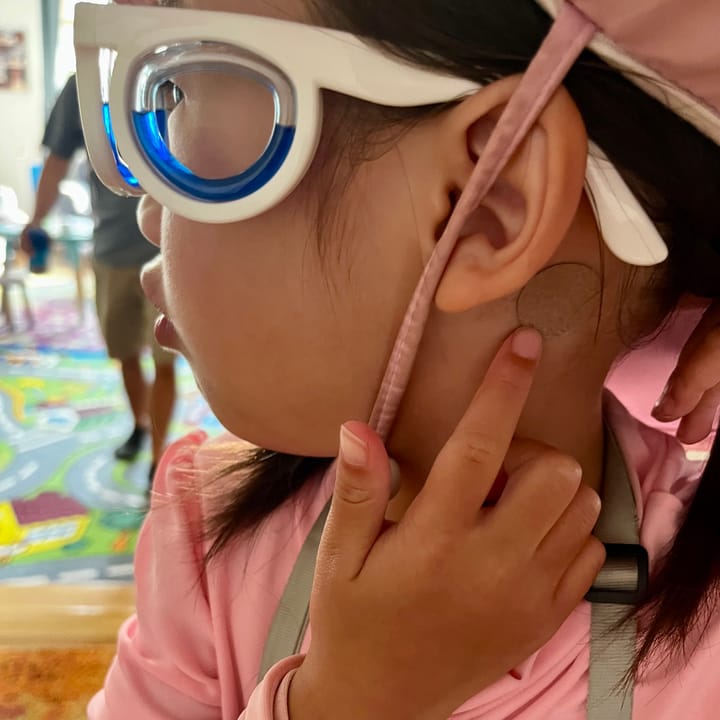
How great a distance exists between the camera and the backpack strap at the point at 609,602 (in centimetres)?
58

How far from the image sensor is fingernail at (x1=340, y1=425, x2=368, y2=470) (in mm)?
463

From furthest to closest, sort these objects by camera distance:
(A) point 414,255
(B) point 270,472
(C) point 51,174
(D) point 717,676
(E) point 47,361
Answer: (E) point 47,361, (C) point 51,174, (B) point 270,472, (D) point 717,676, (A) point 414,255

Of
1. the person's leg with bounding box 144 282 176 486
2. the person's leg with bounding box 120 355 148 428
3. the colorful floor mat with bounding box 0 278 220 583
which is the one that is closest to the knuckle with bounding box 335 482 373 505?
the colorful floor mat with bounding box 0 278 220 583

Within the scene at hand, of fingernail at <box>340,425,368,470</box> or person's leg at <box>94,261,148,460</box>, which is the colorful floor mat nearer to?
person's leg at <box>94,261,148,460</box>

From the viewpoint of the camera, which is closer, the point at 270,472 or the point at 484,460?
the point at 484,460

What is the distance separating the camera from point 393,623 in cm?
49

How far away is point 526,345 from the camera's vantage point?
1.64 feet

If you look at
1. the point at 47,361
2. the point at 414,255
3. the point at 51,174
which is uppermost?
the point at 414,255

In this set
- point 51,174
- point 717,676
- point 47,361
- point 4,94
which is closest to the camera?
point 717,676

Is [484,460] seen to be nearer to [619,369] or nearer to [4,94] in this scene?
[619,369]

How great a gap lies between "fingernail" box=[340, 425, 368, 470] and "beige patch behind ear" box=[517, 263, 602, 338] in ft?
0.49

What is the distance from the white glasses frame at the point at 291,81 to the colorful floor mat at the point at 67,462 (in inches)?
52.9

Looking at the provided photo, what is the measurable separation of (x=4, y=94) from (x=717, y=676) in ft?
21.4


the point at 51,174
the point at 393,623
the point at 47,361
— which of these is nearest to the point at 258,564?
the point at 393,623
